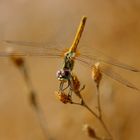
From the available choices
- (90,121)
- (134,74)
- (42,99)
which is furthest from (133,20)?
(42,99)

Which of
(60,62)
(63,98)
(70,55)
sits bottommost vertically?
(60,62)

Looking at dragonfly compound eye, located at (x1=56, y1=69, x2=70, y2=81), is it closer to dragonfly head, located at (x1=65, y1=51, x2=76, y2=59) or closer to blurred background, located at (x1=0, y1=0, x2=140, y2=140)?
dragonfly head, located at (x1=65, y1=51, x2=76, y2=59)

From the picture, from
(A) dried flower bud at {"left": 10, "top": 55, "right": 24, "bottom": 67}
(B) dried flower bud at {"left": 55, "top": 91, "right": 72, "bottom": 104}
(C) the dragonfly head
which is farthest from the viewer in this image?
(A) dried flower bud at {"left": 10, "top": 55, "right": 24, "bottom": 67}

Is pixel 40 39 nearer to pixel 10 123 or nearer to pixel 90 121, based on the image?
pixel 10 123

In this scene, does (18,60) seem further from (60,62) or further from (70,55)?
(60,62)

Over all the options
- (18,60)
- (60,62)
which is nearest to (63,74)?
(18,60)

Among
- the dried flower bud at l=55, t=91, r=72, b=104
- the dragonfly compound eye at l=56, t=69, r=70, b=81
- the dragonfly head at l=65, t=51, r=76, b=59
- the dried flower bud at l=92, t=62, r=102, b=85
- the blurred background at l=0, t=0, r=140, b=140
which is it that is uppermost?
the dragonfly head at l=65, t=51, r=76, b=59

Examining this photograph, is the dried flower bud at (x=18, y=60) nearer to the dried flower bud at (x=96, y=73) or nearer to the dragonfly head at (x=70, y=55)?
the dragonfly head at (x=70, y=55)

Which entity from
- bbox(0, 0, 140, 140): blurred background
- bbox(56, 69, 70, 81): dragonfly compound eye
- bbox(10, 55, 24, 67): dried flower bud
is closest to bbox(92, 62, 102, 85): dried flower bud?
bbox(56, 69, 70, 81): dragonfly compound eye
